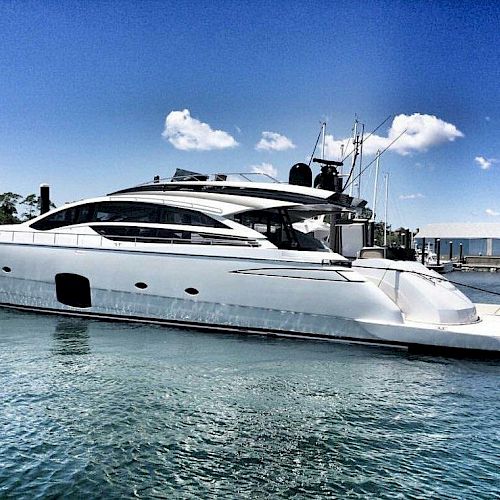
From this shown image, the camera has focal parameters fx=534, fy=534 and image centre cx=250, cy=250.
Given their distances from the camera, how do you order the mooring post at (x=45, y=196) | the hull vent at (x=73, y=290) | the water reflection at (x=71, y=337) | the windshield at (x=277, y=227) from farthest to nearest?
the mooring post at (x=45, y=196)
the hull vent at (x=73, y=290)
the windshield at (x=277, y=227)
the water reflection at (x=71, y=337)

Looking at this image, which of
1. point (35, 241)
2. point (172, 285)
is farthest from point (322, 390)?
point (35, 241)

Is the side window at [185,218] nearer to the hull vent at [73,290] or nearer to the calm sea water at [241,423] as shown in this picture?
the hull vent at [73,290]

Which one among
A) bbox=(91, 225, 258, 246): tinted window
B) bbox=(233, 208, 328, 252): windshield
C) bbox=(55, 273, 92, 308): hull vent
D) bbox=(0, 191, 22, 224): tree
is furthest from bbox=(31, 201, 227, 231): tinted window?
bbox=(0, 191, 22, 224): tree

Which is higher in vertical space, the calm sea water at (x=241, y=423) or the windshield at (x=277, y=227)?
the windshield at (x=277, y=227)

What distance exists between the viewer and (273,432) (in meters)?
5.67

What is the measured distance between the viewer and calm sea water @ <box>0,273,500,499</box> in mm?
4516

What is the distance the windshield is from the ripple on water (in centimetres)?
267

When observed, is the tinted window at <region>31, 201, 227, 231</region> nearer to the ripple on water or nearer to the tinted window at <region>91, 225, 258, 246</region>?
the tinted window at <region>91, 225, 258, 246</region>

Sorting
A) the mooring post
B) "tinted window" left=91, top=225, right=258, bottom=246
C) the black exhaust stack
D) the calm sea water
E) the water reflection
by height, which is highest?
the black exhaust stack

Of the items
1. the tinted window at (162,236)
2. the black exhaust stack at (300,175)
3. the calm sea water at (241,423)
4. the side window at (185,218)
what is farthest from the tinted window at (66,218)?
the black exhaust stack at (300,175)

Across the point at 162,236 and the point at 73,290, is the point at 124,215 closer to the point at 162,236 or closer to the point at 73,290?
the point at 162,236

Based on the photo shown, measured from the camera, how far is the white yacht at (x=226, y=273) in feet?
33.7

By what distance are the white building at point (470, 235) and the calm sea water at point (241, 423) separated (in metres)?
91.9

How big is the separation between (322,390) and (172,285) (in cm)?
519
